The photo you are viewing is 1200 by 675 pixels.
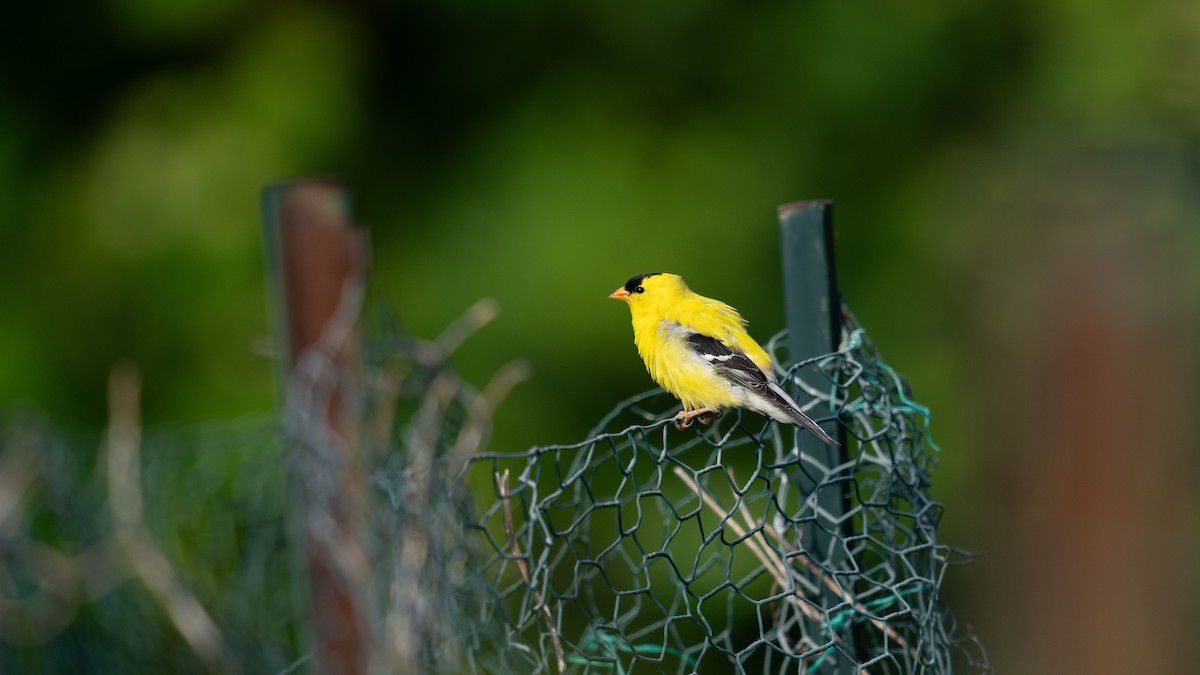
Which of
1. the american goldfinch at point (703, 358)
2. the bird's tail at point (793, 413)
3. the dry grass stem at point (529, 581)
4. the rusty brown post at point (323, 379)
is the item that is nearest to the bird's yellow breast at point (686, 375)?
the american goldfinch at point (703, 358)

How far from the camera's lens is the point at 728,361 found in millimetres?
2037

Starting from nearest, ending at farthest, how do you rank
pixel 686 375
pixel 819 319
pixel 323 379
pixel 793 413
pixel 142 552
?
pixel 819 319 → pixel 793 413 → pixel 686 375 → pixel 323 379 → pixel 142 552

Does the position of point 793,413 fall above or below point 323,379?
below

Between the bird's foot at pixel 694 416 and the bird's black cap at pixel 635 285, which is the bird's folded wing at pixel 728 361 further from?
the bird's black cap at pixel 635 285

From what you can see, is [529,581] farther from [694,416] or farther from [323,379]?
[323,379]

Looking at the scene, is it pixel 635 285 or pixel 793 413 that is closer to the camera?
pixel 793 413

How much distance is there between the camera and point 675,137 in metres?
4.76

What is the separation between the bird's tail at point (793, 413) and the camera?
1597mm

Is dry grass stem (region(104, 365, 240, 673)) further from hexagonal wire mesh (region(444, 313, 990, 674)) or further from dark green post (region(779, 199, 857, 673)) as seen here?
dark green post (region(779, 199, 857, 673))

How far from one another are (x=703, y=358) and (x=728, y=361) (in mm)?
41

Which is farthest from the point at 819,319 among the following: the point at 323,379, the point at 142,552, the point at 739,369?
the point at 142,552

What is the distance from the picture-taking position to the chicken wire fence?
155 cm

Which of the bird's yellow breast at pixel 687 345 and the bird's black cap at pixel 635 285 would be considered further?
the bird's black cap at pixel 635 285

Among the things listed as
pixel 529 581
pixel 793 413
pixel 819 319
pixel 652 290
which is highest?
pixel 652 290
